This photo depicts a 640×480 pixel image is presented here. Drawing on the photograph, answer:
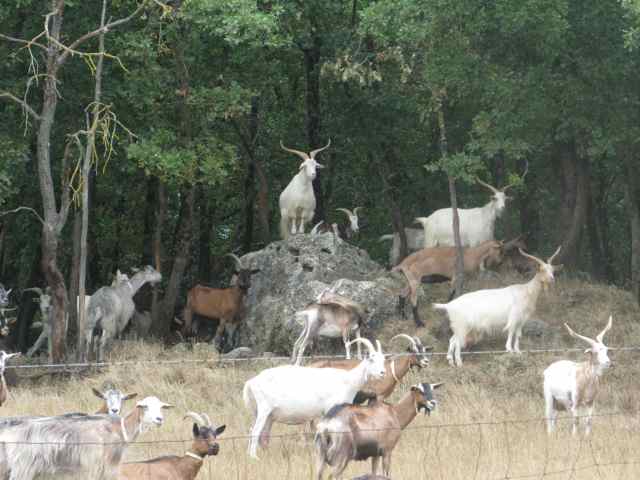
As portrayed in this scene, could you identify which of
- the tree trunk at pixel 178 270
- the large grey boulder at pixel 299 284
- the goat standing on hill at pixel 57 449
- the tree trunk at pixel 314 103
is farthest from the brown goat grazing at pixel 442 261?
the goat standing on hill at pixel 57 449

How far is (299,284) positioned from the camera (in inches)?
802

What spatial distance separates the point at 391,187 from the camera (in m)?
25.3

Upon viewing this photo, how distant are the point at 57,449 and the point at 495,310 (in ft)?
31.8

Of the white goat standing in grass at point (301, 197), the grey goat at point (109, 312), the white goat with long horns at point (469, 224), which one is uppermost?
the white goat standing in grass at point (301, 197)

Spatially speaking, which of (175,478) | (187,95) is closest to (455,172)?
(187,95)

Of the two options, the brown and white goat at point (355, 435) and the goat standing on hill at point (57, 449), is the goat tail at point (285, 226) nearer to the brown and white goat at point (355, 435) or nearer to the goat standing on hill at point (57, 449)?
the brown and white goat at point (355, 435)

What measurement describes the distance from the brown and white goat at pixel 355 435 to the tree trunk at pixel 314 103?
41.8ft

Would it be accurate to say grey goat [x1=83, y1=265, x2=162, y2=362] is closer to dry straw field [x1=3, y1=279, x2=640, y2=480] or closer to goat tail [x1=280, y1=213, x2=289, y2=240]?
dry straw field [x1=3, y1=279, x2=640, y2=480]

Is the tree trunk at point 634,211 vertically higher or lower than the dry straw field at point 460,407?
higher

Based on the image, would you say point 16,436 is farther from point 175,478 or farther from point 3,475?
point 175,478

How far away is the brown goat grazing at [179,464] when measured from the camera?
10242 millimetres

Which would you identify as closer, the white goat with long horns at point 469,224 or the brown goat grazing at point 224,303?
the brown goat grazing at point 224,303

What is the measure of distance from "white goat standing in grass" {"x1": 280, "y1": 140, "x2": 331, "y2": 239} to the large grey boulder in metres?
0.77

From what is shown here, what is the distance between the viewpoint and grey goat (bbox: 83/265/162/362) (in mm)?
21031
